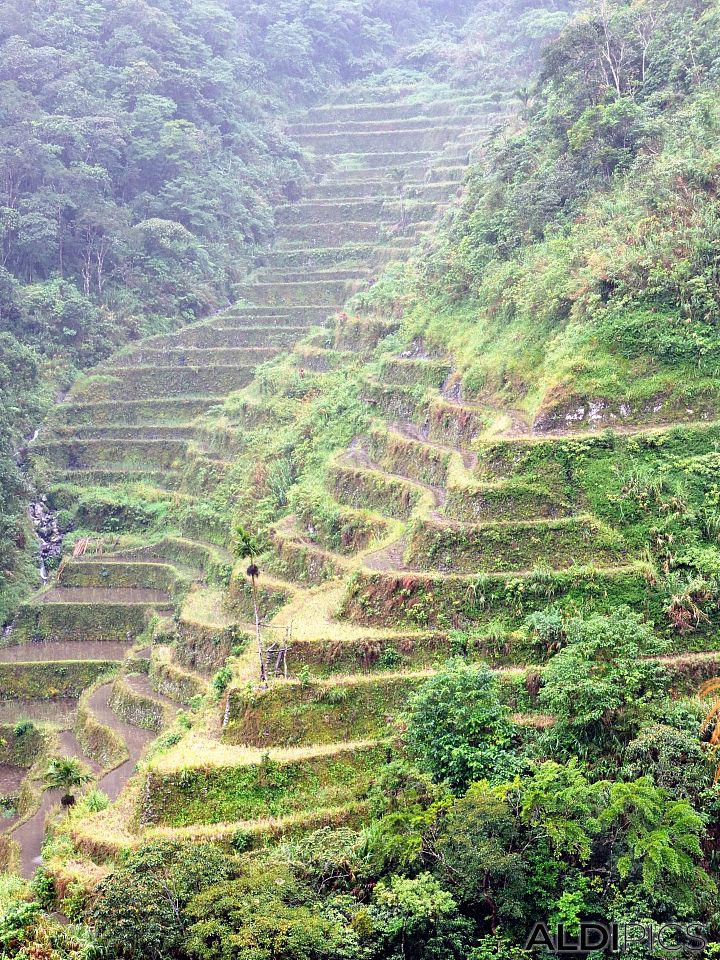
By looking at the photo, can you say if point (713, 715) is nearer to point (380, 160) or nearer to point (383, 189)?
point (383, 189)

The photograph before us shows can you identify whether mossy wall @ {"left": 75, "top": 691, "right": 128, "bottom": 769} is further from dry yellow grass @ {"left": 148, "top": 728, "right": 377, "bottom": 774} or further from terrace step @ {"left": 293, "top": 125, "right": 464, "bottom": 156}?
terrace step @ {"left": 293, "top": 125, "right": 464, "bottom": 156}

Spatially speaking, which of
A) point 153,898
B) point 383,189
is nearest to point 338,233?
point 383,189

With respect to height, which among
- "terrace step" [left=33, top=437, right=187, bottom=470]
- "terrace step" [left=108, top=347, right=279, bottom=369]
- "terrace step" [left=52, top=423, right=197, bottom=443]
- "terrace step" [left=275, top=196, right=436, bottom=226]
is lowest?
"terrace step" [left=33, top=437, right=187, bottom=470]

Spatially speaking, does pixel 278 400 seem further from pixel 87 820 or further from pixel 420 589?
pixel 87 820

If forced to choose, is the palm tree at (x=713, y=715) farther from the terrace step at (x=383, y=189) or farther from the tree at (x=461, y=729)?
the terrace step at (x=383, y=189)

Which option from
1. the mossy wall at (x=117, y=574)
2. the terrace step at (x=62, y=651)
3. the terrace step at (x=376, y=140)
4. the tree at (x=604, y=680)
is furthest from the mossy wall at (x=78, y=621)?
the terrace step at (x=376, y=140)

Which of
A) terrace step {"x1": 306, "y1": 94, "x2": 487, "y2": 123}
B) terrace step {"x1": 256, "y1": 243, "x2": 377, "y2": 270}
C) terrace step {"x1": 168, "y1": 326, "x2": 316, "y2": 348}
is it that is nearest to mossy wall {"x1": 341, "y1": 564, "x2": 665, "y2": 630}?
terrace step {"x1": 168, "y1": 326, "x2": 316, "y2": 348}
